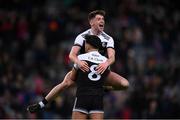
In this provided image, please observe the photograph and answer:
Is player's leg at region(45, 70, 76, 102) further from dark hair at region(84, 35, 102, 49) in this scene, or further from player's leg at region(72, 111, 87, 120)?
player's leg at region(72, 111, 87, 120)

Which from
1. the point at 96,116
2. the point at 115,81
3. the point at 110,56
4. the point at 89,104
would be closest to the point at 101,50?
the point at 110,56

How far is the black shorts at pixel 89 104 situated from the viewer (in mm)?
9828

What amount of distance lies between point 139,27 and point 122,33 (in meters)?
0.49

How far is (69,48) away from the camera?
693 inches

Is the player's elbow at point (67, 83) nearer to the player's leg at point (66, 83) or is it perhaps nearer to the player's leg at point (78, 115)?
the player's leg at point (66, 83)

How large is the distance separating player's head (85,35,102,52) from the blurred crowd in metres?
5.54

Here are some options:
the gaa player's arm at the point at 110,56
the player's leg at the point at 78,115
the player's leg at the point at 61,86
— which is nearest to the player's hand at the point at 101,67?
the gaa player's arm at the point at 110,56

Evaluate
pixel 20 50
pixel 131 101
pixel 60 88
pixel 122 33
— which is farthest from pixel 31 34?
pixel 60 88

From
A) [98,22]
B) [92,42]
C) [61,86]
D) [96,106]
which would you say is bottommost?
[96,106]

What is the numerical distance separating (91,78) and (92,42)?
1.79ft

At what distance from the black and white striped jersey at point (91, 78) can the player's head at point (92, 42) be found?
0.16 m

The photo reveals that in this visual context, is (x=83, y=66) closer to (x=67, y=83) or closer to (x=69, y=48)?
(x=67, y=83)

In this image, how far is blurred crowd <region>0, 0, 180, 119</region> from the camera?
52.1 ft

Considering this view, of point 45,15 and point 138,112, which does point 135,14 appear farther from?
point 138,112
